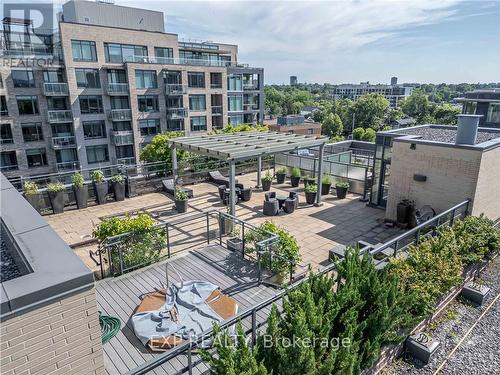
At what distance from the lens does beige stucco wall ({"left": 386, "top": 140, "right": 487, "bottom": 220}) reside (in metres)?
10.0

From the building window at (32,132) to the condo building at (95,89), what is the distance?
3.1 inches

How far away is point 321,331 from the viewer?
406 centimetres

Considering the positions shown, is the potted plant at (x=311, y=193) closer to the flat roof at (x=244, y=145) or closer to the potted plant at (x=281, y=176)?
the flat roof at (x=244, y=145)

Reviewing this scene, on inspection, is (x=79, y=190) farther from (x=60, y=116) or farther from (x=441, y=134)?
(x=60, y=116)

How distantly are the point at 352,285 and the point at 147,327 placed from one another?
3.34m

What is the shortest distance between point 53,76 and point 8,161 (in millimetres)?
8651

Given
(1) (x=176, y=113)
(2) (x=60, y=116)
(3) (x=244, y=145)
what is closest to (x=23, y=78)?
(2) (x=60, y=116)

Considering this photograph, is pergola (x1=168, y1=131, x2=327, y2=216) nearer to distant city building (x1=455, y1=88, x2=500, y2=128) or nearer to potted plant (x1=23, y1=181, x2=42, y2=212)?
potted plant (x1=23, y1=181, x2=42, y2=212)

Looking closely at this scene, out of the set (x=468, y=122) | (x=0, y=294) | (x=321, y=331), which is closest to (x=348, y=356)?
(x=321, y=331)

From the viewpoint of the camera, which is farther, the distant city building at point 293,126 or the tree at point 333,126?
the tree at point 333,126

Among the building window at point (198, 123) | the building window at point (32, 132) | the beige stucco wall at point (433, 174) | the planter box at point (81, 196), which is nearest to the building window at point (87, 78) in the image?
the building window at point (32, 132)

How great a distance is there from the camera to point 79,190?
13.4 meters

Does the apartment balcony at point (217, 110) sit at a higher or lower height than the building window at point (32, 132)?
higher

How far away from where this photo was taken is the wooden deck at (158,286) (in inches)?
199
